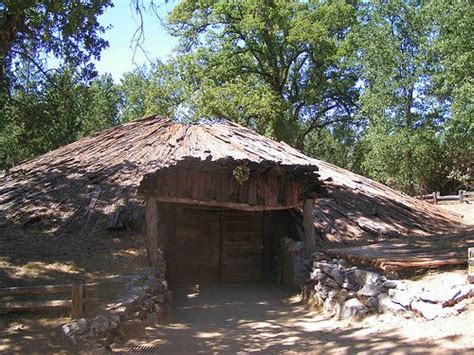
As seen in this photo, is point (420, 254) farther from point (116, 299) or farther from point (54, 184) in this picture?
point (54, 184)

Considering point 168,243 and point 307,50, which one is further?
point 307,50

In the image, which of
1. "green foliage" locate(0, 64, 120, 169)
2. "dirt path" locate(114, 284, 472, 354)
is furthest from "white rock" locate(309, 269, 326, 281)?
"green foliage" locate(0, 64, 120, 169)

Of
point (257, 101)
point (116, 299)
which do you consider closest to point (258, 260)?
point (116, 299)

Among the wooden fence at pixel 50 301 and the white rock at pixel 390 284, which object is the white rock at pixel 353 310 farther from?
the wooden fence at pixel 50 301

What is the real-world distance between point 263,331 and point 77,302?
9.90 feet

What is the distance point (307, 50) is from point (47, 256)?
77.9ft

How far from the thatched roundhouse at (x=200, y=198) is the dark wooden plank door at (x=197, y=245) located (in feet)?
0.09

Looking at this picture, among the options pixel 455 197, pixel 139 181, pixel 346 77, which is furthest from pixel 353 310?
pixel 346 77

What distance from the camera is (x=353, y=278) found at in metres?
8.59

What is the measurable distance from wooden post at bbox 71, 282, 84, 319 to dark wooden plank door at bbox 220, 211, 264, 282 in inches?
265

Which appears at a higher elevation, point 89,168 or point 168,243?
point 89,168

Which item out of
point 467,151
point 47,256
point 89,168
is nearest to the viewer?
point 47,256

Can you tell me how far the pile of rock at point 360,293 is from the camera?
643 centimetres

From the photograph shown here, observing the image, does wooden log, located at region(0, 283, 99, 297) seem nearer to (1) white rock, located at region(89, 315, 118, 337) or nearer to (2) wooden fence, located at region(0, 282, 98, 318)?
(2) wooden fence, located at region(0, 282, 98, 318)
